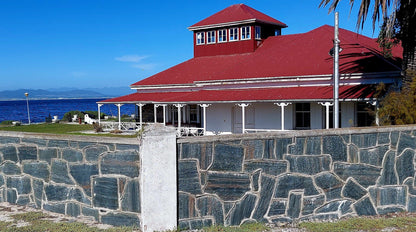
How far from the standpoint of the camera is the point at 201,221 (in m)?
6.65

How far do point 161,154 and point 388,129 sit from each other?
401 centimetres

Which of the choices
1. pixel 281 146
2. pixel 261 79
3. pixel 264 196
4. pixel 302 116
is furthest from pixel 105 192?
pixel 261 79

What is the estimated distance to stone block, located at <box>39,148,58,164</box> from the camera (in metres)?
7.42

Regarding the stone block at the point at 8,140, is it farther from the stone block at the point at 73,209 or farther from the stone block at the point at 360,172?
the stone block at the point at 360,172

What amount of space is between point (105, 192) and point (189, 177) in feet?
4.61

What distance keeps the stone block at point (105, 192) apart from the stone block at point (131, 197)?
0.54ft

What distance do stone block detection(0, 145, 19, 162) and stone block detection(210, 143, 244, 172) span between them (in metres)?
3.91

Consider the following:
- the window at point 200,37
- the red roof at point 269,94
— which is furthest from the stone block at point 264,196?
the window at point 200,37

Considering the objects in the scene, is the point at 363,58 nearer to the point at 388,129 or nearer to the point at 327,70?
the point at 327,70

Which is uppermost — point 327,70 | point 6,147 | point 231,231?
point 327,70

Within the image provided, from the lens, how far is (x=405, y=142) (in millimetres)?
7527

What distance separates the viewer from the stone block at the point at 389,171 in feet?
24.2

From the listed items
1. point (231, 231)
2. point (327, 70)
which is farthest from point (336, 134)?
point (327, 70)

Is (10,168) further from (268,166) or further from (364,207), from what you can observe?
(364,207)
